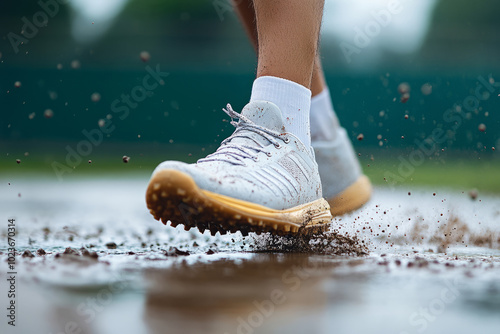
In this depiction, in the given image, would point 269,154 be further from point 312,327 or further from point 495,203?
point 495,203

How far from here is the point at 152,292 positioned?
0.77 m

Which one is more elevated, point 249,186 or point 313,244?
point 249,186

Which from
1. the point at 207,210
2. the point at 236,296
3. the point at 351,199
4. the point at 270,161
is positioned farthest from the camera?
the point at 351,199

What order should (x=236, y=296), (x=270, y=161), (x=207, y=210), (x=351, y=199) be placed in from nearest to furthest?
(x=236, y=296) → (x=207, y=210) → (x=270, y=161) → (x=351, y=199)

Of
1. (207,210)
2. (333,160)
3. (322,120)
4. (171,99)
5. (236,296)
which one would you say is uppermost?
(171,99)

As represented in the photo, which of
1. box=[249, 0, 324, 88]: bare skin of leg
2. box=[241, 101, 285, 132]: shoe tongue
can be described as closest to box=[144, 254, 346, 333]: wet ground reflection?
box=[241, 101, 285, 132]: shoe tongue

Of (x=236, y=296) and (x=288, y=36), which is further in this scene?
(x=288, y=36)

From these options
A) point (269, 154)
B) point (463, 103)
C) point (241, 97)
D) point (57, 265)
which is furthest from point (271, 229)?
point (241, 97)

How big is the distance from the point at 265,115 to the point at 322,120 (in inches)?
24.6

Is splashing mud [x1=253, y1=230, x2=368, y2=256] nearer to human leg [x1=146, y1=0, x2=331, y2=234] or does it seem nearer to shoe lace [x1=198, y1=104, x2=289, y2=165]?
human leg [x1=146, y1=0, x2=331, y2=234]

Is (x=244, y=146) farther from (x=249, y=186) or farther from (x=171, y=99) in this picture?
(x=171, y=99)

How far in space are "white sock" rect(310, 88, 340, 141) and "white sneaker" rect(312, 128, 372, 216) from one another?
2 centimetres

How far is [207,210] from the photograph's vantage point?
1079mm

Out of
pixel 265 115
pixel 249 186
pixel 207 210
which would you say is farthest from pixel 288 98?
pixel 207 210
